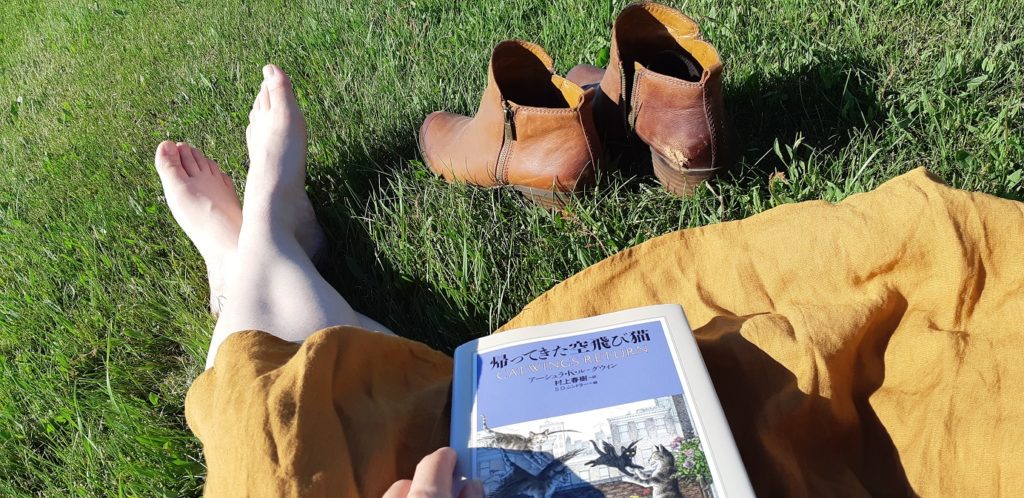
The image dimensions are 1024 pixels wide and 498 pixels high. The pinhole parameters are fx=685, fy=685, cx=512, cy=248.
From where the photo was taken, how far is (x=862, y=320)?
91cm

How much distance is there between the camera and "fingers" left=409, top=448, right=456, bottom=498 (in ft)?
2.40

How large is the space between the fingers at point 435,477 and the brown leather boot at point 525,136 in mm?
792

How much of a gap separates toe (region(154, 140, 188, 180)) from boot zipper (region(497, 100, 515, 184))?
2.97 feet

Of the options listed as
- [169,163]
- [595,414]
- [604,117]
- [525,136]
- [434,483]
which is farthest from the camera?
[169,163]

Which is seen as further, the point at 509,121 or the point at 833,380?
the point at 509,121

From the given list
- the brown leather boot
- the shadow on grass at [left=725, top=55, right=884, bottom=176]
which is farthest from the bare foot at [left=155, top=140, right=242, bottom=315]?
the shadow on grass at [left=725, top=55, right=884, bottom=176]

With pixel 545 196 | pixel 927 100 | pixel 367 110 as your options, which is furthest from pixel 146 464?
pixel 927 100

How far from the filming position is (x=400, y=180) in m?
1.68

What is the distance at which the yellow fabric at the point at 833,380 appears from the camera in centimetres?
82

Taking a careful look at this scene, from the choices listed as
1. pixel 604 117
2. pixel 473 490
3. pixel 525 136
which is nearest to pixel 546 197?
pixel 525 136

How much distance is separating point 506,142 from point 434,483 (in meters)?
0.92

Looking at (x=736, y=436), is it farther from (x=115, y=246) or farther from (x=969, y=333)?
(x=115, y=246)

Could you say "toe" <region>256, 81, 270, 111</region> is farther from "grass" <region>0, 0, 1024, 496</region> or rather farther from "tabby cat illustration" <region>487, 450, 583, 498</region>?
"tabby cat illustration" <region>487, 450, 583, 498</region>

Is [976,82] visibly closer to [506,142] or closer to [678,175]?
[678,175]
